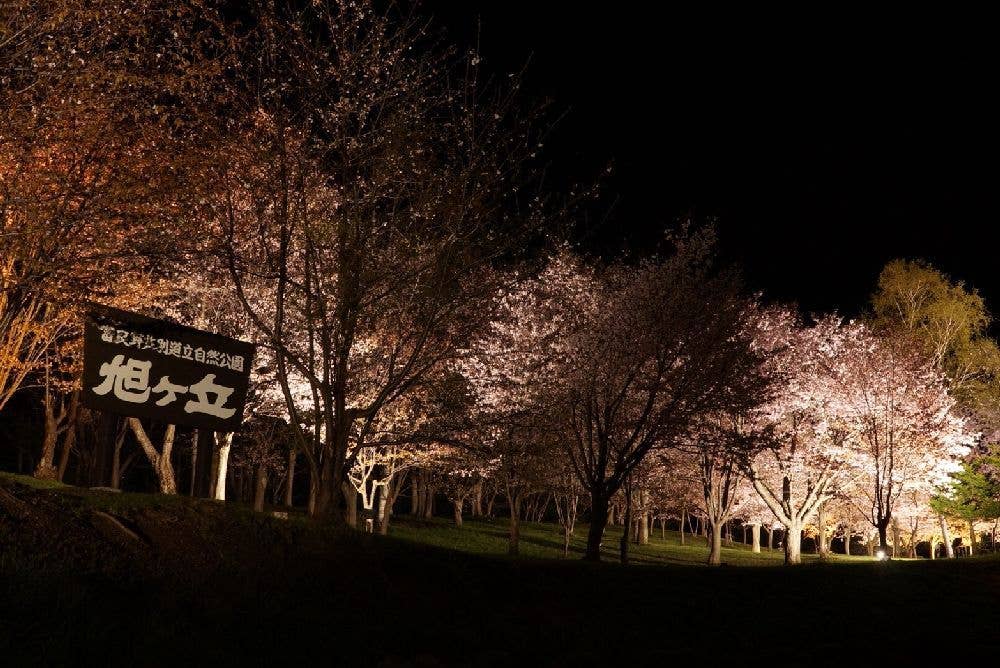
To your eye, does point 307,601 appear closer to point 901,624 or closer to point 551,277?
point 901,624

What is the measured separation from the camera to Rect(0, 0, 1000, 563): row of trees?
12.4 m

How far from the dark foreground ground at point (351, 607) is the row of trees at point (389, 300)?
197 centimetres

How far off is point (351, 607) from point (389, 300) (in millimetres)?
6097

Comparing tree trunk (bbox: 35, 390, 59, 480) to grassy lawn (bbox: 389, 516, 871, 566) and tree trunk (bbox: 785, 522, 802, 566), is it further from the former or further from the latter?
tree trunk (bbox: 785, 522, 802, 566)

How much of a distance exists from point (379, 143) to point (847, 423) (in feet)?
79.3

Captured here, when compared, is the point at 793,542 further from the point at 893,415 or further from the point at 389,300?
the point at 389,300

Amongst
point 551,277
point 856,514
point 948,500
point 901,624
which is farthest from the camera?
point 856,514

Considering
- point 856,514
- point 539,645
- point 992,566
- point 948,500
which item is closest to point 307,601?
point 539,645

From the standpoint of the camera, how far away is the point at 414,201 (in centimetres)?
1378

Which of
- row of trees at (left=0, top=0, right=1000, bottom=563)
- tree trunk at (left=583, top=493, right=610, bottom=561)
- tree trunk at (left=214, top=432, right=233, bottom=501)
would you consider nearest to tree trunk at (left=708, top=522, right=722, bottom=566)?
row of trees at (left=0, top=0, right=1000, bottom=563)

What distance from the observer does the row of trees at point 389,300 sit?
40.8 ft

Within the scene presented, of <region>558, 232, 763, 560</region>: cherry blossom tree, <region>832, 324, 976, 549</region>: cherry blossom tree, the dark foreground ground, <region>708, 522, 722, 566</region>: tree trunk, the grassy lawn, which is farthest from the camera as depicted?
<region>708, 522, 722, 566</region>: tree trunk

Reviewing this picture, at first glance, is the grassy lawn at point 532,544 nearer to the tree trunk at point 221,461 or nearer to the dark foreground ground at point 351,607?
the tree trunk at point 221,461

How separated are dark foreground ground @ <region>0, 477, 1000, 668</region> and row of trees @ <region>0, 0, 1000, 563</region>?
1.97 m
